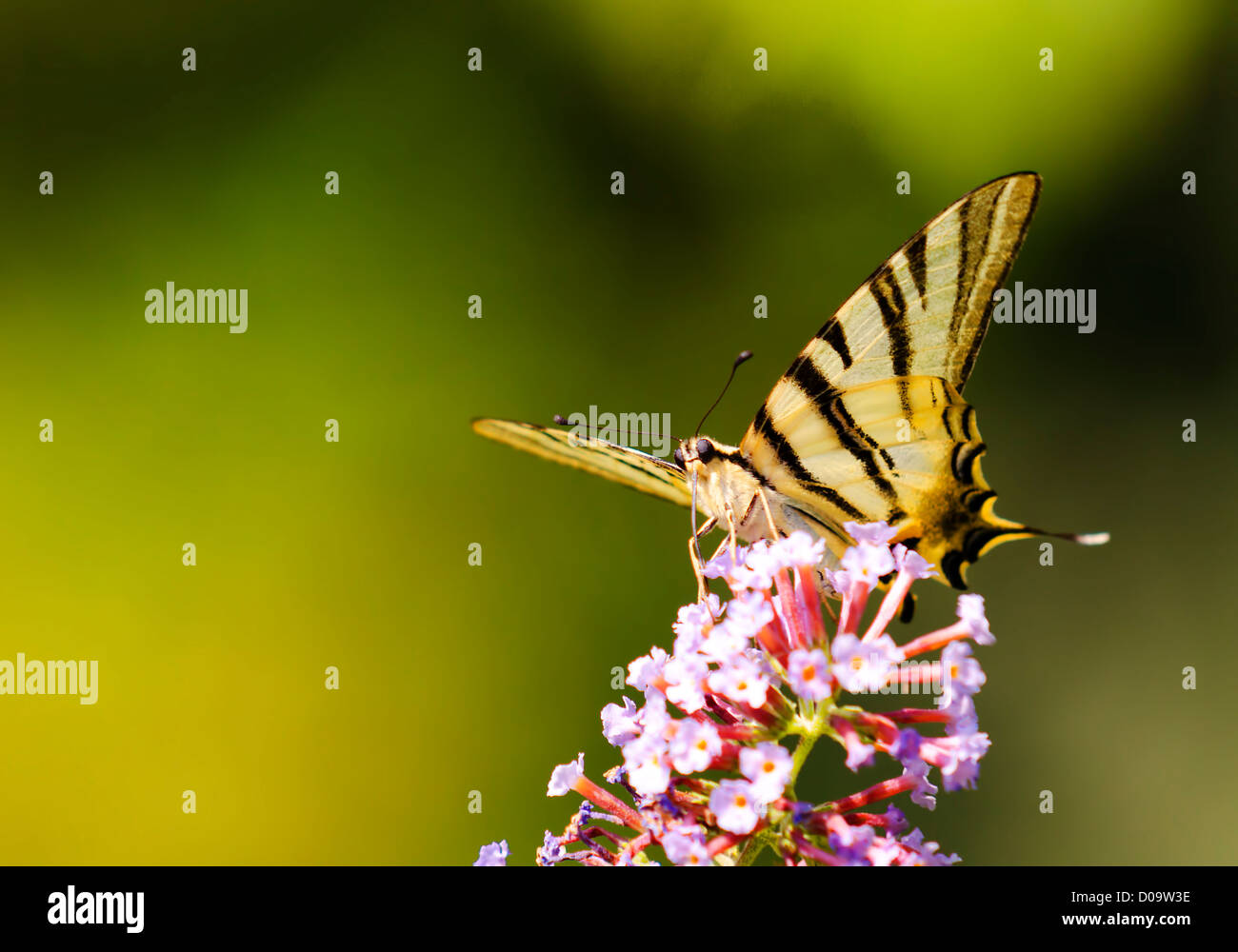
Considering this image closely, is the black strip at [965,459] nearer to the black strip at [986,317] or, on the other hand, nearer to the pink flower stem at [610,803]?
the black strip at [986,317]

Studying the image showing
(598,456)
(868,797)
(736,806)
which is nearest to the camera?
(736,806)

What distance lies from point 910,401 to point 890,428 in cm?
7

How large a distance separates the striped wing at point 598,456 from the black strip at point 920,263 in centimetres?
64

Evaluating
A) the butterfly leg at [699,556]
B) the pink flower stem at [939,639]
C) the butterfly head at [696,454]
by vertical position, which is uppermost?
the butterfly head at [696,454]

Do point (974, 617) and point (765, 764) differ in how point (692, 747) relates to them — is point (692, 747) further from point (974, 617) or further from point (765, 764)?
point (974, 617)

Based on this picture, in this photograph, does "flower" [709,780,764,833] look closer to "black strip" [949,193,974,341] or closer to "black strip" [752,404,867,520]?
"black strip" [752,404,867,520]

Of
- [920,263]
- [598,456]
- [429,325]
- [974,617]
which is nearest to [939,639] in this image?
[974,617]

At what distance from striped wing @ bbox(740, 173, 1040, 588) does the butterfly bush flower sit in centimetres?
38

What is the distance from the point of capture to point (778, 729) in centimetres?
141

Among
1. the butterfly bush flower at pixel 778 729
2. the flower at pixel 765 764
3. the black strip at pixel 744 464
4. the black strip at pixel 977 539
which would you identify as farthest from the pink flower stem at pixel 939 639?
the black strip at pixel 744 464

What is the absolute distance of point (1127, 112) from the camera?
3857mm

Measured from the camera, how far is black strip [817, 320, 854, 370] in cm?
186

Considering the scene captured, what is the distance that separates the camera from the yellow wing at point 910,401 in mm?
1734

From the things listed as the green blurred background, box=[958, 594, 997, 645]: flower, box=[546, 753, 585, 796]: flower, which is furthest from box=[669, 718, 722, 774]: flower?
the green blurred background
